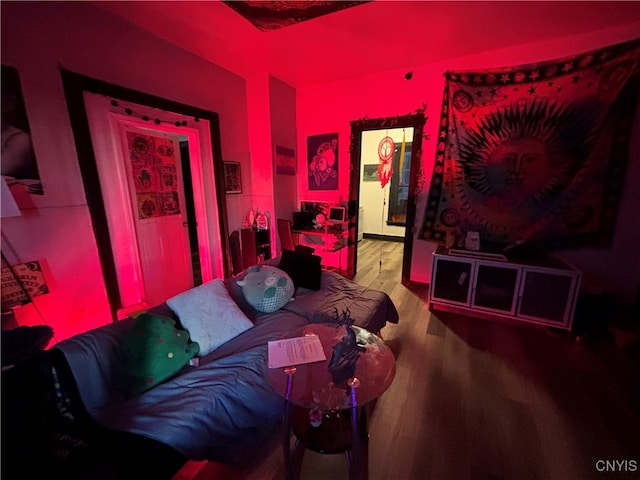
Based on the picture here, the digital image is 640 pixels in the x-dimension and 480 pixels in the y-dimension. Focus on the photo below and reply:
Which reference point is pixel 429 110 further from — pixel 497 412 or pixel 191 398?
pixel 191 398

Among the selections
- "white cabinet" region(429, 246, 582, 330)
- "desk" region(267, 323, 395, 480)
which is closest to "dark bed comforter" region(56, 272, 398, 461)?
"desk" region(267, 323, 395, 480)

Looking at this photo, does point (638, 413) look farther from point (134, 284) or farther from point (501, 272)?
point (134, 284)

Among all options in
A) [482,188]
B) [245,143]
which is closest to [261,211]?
[245,143]

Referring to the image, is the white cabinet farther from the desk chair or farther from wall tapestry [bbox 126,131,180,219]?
wall tapestry [bbox 126,131,180,219]

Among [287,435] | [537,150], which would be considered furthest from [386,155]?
[287,435]

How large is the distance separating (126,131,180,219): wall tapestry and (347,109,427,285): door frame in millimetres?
2154

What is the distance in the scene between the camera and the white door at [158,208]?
249cm

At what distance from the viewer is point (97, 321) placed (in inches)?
87.4

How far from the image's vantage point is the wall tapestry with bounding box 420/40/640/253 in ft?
7.51

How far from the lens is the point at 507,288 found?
2525 millimetres

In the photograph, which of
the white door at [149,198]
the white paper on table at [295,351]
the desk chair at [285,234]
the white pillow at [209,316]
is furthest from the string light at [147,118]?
the white paper on table at [295,351]

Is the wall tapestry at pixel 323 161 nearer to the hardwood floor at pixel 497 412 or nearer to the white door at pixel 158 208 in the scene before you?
the white door at pixel 158 208

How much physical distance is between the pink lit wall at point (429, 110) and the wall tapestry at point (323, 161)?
0.29 ft

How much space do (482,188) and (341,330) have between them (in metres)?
2.33
